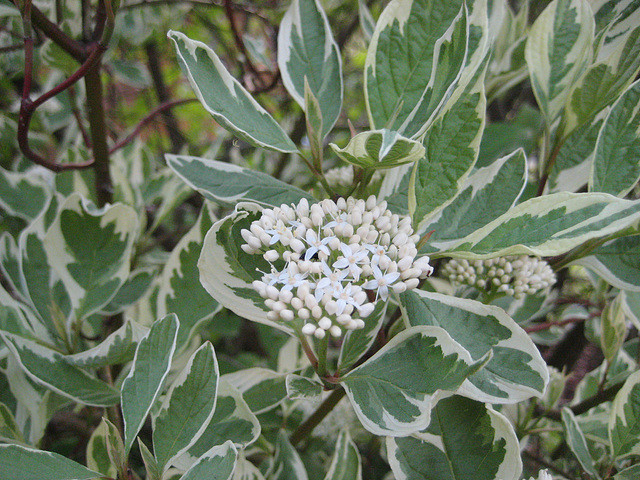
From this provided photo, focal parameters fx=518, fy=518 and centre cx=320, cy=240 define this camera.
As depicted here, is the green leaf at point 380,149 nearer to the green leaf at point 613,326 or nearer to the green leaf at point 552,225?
the green leaf at point 552,225

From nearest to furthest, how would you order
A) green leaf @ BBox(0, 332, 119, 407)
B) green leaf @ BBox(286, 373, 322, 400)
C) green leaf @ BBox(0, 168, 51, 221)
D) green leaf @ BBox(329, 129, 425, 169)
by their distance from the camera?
green leaf @ BBox(329, 129, 425, 169) < green leaf @ BBox(286, 373, 322, 400) < green leaf @ BBox(0, 332, 119, 407) < green leaf @ BBox(0, 168, 51, 221)

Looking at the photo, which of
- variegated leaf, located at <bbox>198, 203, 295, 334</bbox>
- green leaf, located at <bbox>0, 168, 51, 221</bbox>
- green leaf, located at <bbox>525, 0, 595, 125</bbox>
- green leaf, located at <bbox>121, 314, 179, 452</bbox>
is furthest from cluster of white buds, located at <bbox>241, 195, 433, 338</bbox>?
green leaf, located at <bbox>0, 168, 51, 221</bbox>

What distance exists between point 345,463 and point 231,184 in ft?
1.38

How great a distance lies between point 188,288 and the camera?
798 millimetres

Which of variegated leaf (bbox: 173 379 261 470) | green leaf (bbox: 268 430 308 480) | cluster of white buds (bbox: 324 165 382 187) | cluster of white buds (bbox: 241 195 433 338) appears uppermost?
cluster of white buds (bbox: 241 195 433 338)

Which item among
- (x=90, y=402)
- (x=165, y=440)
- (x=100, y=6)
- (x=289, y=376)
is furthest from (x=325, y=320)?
(x=100, y=6)

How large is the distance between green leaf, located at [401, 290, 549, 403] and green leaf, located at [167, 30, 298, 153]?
258 millimetres

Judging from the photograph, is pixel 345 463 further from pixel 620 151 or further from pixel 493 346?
pixel 620 151

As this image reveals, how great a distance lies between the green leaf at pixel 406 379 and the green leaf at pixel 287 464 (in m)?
0.24

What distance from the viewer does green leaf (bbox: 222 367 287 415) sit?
790 mm

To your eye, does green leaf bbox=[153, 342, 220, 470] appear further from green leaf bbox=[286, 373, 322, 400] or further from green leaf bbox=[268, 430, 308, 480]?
green leaf bbox=[268, 430, 308, 480]

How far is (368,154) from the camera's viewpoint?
52 cm

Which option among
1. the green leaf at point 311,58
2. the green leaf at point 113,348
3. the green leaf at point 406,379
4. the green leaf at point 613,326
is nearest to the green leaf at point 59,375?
the green leaf at point 113,348

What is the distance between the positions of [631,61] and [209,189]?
1.82 ft
